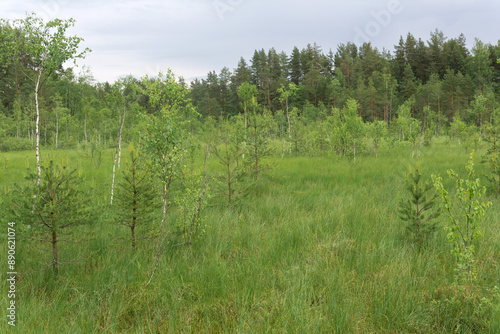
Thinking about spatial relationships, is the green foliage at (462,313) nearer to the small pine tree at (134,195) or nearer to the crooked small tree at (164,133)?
the crooked small tree at (164,133)

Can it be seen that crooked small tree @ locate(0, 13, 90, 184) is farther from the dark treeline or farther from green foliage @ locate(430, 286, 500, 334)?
the dark treeline

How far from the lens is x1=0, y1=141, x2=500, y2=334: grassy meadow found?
302 centimetres

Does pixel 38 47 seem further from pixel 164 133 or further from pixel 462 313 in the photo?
pixel 462 313

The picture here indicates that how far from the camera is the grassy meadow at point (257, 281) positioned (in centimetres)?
302

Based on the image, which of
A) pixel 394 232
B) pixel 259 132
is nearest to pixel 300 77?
pixel 259 132

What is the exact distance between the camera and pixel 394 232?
5.37 meters

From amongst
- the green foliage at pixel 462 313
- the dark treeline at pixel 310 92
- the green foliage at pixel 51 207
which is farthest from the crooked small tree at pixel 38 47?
the dark treeline at pixel 310 92

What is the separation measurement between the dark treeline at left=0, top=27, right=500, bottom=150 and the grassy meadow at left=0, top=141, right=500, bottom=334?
18.2 m

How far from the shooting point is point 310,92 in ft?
192

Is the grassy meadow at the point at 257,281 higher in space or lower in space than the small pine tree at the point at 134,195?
lower

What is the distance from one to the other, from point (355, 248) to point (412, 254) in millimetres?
929

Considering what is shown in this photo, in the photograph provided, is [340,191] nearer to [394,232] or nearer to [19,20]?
[394,232]

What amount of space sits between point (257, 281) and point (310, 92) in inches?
2318

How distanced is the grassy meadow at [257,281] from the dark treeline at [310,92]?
1825cm
